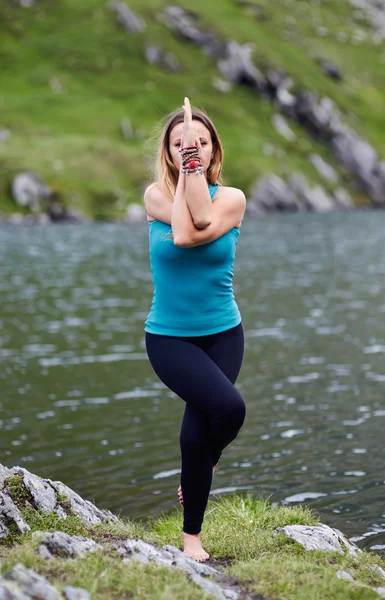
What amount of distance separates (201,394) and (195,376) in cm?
20

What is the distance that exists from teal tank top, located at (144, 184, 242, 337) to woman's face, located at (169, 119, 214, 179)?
860mm

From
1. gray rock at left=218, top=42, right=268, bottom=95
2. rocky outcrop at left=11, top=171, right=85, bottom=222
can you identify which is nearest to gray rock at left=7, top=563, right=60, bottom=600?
rocky outcrop at left=11, top=171, right=85, bottom=222

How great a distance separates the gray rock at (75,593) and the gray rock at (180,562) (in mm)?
1075

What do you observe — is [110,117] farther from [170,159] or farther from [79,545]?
[79,545]

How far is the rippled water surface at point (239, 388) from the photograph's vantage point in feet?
52.1

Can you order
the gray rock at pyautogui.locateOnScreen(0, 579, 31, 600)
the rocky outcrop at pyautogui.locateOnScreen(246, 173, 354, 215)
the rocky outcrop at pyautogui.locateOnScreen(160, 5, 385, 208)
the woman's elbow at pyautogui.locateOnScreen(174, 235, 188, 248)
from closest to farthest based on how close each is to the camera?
the gray rock at pyautogui.locateOnScreen(0, 579, 31, 600), the woman's elbow at pyautogui.locateOnScreen(174, 235, 188, 248), the rocky outcrop at pyautogui.locateOnScreen(246, 173, 354, 215), the rocky outcrop at pyautogui.locateOnScreen(160, 5, 385, 208)

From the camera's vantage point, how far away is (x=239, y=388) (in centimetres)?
Result: 2456

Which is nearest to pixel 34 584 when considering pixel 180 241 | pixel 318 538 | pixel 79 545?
pixel 79 545

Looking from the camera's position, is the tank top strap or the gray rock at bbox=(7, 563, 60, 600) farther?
the tank top strap

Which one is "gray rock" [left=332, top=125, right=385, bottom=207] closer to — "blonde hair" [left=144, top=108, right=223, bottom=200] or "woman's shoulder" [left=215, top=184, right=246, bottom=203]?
"blonde hair" [left=144, top=108, right=223, bottom=200]

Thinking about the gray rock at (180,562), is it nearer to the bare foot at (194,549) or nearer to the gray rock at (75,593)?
the bare foot at (194,549)

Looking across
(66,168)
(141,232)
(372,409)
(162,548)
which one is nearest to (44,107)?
(66,168)

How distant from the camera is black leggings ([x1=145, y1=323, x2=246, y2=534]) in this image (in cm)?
803

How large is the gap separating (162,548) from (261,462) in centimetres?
911
